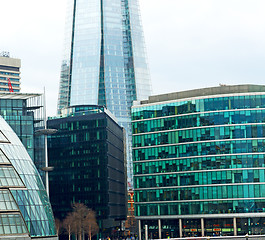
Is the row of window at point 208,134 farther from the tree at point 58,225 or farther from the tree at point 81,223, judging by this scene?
the tree at point 58,225

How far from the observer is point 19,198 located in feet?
297

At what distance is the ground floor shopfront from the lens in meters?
149

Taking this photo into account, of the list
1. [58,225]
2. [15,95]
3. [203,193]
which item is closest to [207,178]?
[203,193]

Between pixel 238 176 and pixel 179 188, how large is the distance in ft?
46.7

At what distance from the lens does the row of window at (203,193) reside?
490ft

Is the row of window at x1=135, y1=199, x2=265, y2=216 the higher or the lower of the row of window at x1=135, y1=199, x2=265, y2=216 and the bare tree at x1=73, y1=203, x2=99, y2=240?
the higher

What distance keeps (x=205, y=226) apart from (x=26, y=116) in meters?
46.9

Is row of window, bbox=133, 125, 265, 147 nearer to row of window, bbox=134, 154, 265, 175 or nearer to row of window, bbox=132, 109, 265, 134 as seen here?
row of window, bbox=132, 109, 265, 134

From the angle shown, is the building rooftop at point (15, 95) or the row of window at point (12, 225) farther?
the building rooftop at point (15, 95)

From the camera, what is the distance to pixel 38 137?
14962 centimetres

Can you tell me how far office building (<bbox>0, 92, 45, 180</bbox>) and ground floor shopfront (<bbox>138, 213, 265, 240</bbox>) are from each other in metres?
29.9

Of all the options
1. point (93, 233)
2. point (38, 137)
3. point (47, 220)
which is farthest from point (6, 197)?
point (93, 233)

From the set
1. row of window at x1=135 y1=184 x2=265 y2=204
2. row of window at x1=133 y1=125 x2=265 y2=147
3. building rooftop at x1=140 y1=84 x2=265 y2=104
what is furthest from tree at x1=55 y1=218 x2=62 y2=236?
building rooftop at x1=140 y1=84 x2=265 y2=104

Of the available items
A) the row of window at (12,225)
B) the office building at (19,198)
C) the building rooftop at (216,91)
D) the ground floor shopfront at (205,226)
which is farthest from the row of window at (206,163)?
the row of window at (12,225)
